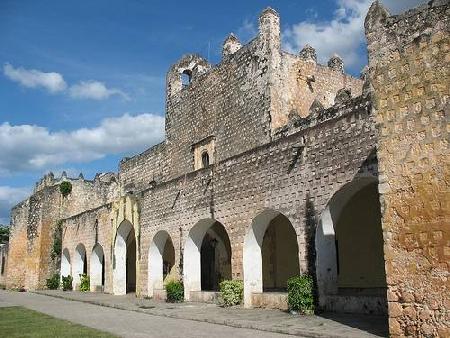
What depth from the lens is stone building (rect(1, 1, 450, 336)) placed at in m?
7.40

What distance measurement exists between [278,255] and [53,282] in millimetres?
16443

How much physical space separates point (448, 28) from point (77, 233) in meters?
23.7

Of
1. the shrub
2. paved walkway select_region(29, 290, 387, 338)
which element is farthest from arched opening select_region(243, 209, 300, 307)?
the shrub

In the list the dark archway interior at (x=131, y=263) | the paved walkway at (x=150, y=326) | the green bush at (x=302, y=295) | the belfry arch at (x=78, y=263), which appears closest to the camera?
the paved walkway at (x=150, y=326)

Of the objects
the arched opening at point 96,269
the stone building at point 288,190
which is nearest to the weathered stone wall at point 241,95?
the stone building at point 288,190

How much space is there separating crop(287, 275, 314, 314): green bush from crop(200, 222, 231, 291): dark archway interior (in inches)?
303

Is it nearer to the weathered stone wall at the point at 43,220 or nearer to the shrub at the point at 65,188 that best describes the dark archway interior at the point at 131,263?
the weathered stone wall at the point at 43,220

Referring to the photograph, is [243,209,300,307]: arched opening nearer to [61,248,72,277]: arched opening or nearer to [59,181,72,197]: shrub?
[61,248,72,277]: arched opening

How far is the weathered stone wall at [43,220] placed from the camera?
30.2m

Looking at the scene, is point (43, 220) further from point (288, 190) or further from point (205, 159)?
point (288, 190)

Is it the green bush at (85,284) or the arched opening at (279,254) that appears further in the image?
the green bush at (85,284)

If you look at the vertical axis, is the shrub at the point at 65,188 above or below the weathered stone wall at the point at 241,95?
below

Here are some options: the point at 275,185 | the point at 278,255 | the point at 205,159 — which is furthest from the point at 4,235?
the point at 275,185

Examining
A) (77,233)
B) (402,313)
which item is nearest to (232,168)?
(402,313)
